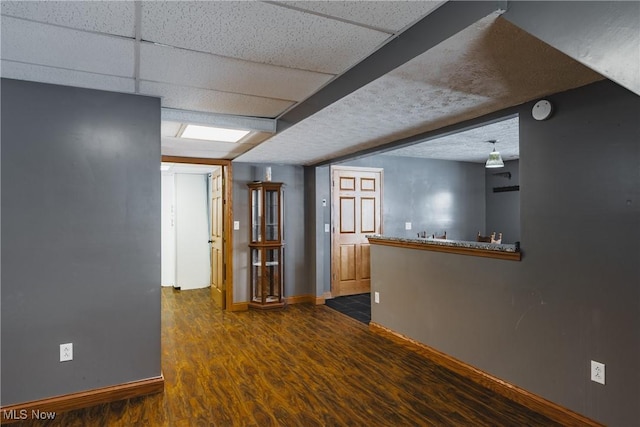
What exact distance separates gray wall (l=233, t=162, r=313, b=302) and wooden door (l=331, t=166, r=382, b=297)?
52 cm

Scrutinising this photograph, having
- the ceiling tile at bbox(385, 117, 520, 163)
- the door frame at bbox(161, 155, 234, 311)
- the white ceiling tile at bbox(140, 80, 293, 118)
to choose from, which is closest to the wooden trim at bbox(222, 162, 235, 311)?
the door frame at bbox(161, 155, 234, 311)

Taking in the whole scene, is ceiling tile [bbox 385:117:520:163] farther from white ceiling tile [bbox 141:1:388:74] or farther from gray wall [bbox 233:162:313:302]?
white ceiling tile [bbox 141:1:388:74]

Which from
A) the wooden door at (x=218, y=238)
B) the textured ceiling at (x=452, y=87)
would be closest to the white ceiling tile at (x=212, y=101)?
the textured ceiling at (x=452, y=87)

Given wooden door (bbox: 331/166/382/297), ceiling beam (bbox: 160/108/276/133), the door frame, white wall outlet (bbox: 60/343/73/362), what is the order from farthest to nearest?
wooden door (bbox: 331/166/382/297) < the door frame < ceiling beam (bbox: 160/108/276/133) < white wall outlet (bbox: 60/343/73/362)

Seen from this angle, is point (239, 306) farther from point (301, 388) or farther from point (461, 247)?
point (461, 247)

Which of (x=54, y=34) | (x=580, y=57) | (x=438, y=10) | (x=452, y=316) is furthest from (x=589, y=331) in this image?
(x=54, y=34)

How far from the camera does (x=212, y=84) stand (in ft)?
8.16

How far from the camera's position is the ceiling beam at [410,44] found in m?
1.45

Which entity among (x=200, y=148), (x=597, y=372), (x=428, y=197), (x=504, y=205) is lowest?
(x=597, y=372)

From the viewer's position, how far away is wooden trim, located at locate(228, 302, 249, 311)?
5.11 m

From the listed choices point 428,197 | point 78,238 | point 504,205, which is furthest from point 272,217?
point 504,205

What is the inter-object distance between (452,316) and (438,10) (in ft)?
8.04

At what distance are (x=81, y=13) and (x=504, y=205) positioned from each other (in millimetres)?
→ 6462

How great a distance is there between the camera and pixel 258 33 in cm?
179
